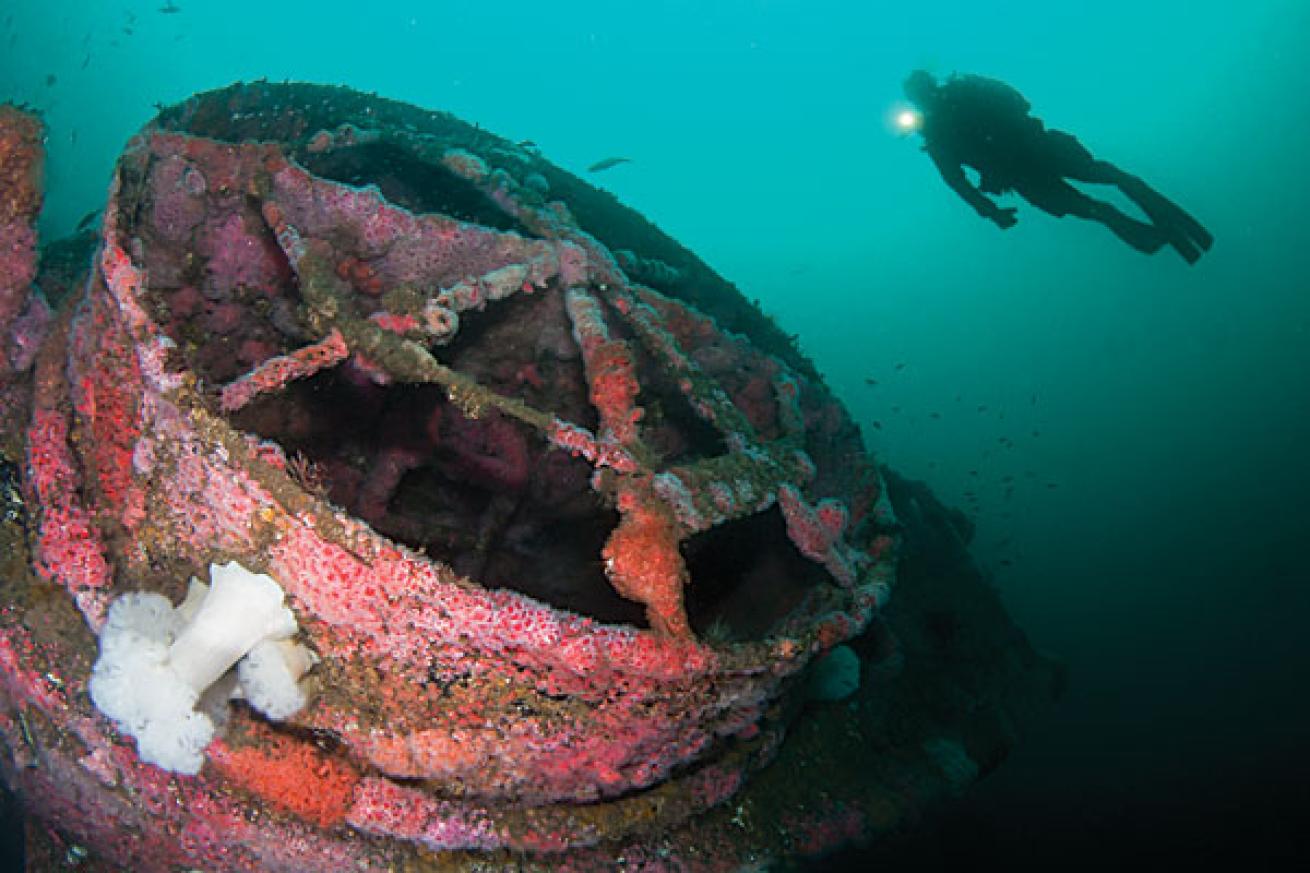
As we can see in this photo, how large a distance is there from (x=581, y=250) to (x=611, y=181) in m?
125

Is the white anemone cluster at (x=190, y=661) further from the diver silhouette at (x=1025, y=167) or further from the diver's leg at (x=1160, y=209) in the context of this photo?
the diver's leg at (x=1160, y=209)

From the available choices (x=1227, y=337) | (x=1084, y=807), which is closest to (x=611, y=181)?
(x=1227, y=337)

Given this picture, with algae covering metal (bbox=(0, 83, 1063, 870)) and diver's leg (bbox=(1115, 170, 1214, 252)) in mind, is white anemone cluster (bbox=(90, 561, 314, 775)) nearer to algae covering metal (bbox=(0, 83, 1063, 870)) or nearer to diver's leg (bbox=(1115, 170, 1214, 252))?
algae covering metal (bbox=(0, 83, 1063, 870))

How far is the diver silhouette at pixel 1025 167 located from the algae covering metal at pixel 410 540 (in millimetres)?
9412

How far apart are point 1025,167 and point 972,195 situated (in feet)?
3.24

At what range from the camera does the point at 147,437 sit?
2648 millimetres

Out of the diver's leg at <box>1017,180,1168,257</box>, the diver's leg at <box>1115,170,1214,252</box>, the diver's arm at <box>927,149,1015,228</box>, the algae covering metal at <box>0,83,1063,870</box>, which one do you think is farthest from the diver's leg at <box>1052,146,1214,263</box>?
the algae covering metal at <box>0,83,1063,870</box>

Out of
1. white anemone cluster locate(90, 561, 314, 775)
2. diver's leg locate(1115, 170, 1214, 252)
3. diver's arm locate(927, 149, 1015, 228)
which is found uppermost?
diver's arm locate(927, 149, 1015, 228)

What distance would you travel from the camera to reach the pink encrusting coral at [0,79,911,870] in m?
2.42

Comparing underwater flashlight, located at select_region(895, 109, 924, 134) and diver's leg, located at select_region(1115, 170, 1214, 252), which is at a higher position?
underwater flashlight, located at select_region(895, 109, 924, 134)

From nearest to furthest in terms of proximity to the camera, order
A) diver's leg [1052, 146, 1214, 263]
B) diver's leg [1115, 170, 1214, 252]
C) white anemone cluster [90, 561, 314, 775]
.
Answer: white anemone cluster [90, 561, 314, 775] → diver's leg [1052, 146, 1214, 263] → diver's leg [1115, 170, 1214, 252]

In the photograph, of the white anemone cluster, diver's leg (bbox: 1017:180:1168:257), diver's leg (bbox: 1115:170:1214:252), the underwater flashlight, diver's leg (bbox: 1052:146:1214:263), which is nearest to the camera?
the white anemone cluster

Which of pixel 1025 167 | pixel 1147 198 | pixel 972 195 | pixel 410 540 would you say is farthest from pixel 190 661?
pixel 1147 198

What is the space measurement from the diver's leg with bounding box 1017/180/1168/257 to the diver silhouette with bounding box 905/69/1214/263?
0.01 metres
